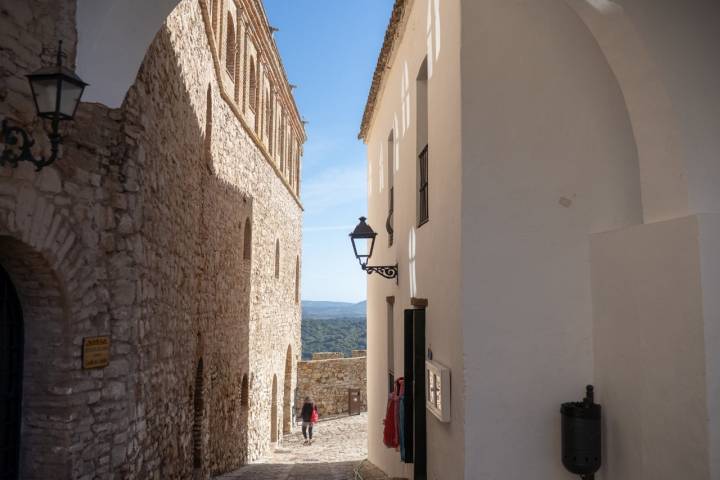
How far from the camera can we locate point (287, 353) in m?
18.7

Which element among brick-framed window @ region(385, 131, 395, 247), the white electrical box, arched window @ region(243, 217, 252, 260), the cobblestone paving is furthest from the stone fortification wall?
the white electrical box

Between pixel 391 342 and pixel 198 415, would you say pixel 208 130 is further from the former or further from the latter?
pixel 391 342

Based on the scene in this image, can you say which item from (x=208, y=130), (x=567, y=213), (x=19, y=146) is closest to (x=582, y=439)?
(x=567, y=213)

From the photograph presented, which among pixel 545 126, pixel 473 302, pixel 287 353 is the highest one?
pixel 545 126

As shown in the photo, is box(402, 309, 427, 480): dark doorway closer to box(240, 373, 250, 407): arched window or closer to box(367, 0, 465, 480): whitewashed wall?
box(367, 0, 465, 480): whitewashed wall

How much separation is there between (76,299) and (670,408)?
394 cm

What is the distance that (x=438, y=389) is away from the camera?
4.82m

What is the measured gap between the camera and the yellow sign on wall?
445cm

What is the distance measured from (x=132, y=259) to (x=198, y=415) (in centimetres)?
370

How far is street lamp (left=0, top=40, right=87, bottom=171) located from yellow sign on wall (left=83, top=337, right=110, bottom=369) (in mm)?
1373

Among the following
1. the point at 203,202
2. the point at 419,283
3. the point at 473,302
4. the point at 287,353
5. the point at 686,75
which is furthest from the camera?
the point at 287,353

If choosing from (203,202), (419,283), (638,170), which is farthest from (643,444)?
(203,202)

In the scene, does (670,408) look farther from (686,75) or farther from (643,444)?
(686,75)

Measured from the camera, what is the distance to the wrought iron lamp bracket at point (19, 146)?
12.3 feet
